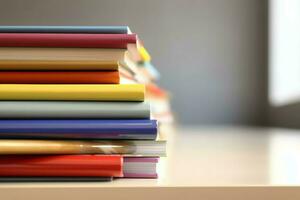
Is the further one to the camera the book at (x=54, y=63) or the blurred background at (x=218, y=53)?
the blurred background at (x=218, y=53)

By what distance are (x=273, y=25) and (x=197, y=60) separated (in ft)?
1.22

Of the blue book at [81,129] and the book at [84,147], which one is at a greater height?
the blue book at [81,129]

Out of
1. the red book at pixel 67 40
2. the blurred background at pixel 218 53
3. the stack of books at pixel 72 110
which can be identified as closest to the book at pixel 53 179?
the stack of books at pixel 72 110

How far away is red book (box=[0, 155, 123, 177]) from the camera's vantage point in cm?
40

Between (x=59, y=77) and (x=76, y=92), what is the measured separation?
3cm

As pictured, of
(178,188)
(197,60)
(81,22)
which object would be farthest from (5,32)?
(197,60)

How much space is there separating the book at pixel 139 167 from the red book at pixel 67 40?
9 cm

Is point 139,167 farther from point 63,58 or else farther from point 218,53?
point 218,53

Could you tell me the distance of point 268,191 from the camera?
37 cm

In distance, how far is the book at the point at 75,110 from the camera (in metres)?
0.41

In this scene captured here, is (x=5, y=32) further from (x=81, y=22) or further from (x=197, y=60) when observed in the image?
(x=197, y=60)

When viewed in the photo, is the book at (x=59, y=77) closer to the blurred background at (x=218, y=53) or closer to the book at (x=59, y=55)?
the book at (x=59, y=55)

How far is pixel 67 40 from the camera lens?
1.39 ft

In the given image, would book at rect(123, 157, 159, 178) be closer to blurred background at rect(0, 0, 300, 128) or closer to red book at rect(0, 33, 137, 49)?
red book at rect(0, 33, 137, 49)
